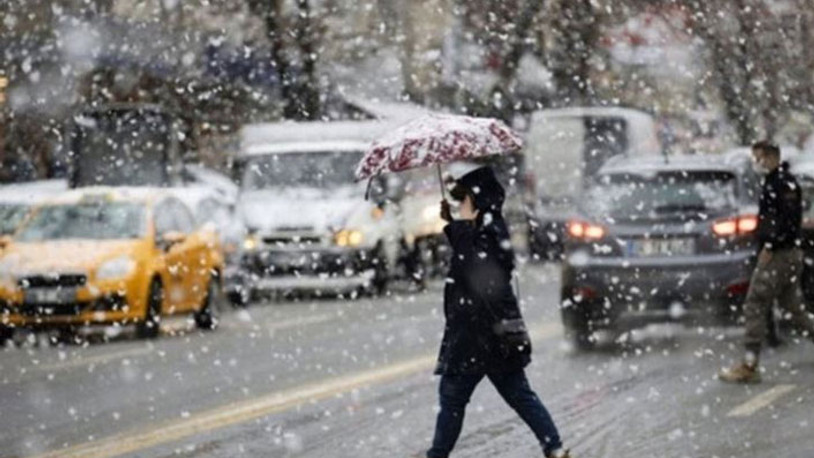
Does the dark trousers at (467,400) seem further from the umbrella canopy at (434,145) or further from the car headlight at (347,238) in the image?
the car headlight at (347,238)

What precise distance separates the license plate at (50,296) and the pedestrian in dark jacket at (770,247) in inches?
276

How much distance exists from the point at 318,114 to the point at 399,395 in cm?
2382

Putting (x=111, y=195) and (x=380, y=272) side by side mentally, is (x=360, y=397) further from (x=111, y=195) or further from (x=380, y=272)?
(x=380, y=272)

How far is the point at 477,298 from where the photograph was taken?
28.1 ft

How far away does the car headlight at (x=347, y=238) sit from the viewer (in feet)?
79.9

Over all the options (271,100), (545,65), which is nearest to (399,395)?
(271,100)

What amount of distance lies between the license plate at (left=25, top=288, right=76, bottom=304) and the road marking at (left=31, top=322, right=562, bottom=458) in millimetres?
3984

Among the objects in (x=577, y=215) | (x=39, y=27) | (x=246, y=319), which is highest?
(x=39, y=27)

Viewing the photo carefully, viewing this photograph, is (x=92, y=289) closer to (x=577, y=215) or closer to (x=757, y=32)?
(x=577, y=215)

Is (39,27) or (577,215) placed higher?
(39,27)

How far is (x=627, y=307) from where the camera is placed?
15.7 metres

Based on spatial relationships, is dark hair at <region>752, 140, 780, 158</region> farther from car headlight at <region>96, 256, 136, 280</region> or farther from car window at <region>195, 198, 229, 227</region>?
car window at <region>195, 198, 229, 227</region>

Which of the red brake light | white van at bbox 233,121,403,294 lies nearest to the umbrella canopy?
the red brake light

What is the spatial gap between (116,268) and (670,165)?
5.55m
